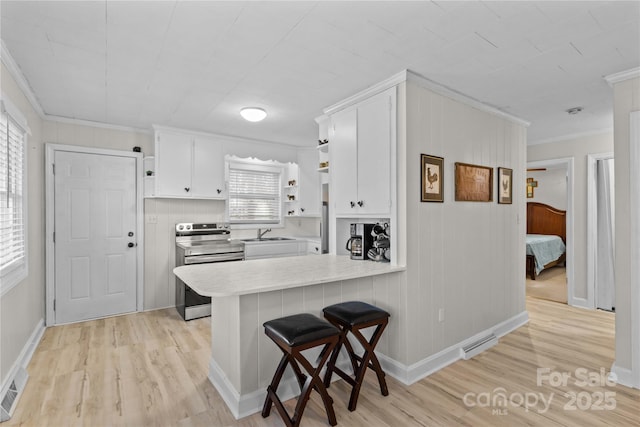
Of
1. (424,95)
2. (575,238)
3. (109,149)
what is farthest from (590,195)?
(109,149)

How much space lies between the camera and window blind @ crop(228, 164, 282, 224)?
4.99 metres

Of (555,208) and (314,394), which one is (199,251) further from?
(555,208)

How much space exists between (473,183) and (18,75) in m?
3.97

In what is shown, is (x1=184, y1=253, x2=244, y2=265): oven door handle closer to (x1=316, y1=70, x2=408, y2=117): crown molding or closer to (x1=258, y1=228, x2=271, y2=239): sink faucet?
(x1=258, y1=228, x2=271, y2=239): sink faucet

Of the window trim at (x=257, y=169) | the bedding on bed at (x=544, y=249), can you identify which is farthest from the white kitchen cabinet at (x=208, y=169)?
the bedding on bed at (x=544, y=249)

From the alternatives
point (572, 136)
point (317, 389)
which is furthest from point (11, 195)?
point (572, 136)

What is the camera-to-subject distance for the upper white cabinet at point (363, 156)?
2764 mm

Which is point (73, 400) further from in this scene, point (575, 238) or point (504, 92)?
point (575, 238)

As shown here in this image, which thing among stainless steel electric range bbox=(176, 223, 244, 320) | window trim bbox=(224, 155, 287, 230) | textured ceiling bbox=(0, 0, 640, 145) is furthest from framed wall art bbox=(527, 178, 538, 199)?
stainless steel electric range bbox=(176, 223, 244, 320)

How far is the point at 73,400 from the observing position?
2.35m

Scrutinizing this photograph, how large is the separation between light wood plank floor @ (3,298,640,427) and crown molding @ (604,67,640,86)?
2.40 m

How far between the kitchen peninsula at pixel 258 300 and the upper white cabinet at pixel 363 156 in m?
0.59

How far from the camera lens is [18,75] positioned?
2.60 m

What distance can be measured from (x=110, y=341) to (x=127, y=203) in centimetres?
173
